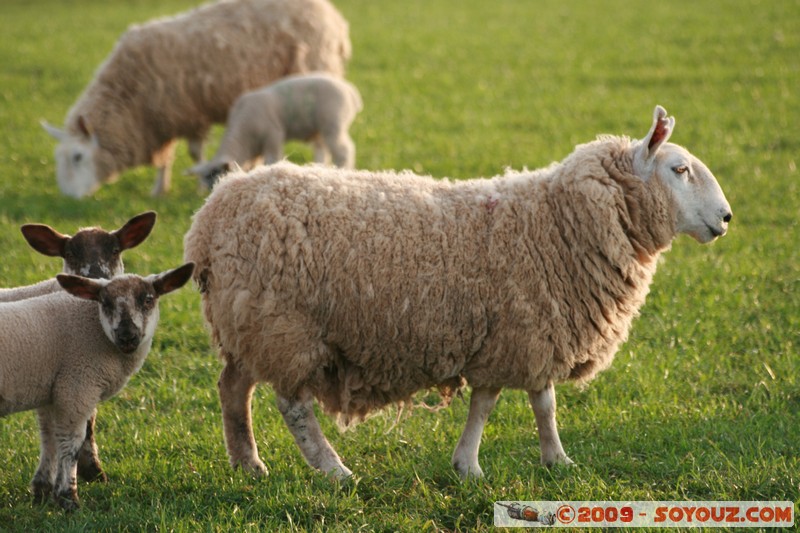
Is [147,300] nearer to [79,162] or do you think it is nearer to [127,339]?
[127,339]

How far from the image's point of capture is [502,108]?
1447cm

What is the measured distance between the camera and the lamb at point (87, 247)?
520 centimetres

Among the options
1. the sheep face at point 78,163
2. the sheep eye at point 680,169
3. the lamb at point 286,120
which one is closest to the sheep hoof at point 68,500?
the sheep eye at point 680,169

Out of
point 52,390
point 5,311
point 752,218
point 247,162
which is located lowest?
point 247,162

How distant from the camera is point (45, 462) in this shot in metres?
4.91

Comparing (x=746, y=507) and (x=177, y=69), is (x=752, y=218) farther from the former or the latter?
(x=177, y=69)

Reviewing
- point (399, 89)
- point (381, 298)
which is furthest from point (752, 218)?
point (399, 89)

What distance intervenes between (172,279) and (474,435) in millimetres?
1681

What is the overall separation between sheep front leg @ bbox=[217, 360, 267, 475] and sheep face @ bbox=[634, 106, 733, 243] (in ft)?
7.60

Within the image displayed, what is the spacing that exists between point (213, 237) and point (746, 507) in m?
2.81

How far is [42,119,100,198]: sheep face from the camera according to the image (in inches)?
424

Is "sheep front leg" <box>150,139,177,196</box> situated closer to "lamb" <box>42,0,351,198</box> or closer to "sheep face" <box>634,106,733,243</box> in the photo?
"lamb" <box>42,0,351,198</box>

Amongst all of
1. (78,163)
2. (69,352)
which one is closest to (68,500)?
(69,352)

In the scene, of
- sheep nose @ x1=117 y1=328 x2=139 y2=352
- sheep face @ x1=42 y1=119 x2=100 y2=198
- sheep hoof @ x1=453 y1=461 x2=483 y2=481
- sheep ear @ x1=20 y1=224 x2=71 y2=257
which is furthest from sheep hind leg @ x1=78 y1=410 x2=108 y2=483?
sheep face @ x1=42 y1=119 x2=100 y2=198
